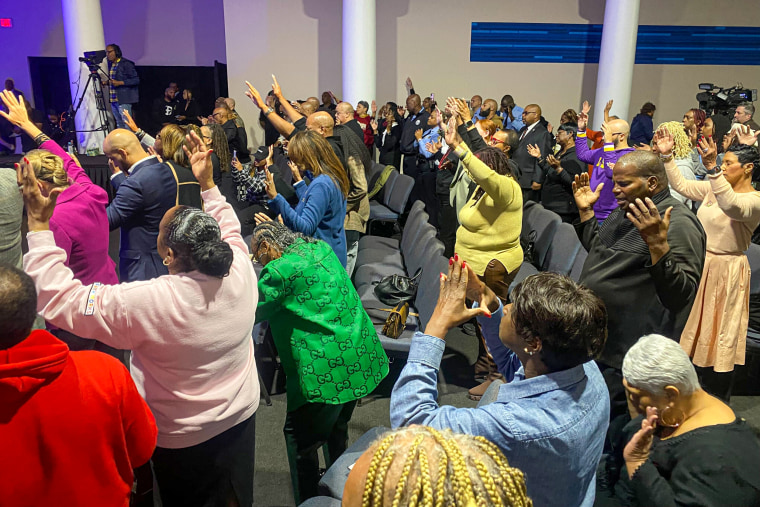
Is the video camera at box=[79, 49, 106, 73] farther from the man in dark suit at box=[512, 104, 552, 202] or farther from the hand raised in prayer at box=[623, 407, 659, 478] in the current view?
the hand raised in prayer at box=[623, 407, 659, 478]

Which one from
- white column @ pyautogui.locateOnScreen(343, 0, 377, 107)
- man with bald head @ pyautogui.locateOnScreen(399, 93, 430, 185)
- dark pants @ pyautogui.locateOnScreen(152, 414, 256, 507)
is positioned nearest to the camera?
dark pants @ pyautogui.locateOnScreen(152, 414, 256, 507)

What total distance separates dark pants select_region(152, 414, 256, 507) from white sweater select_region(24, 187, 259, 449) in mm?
47

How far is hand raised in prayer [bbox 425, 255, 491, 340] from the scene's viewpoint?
1.49 m

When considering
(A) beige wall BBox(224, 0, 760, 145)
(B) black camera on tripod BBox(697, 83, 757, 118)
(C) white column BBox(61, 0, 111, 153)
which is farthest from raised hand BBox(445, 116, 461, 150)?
(A) beige wall BBox(224, 0, 760, 145)

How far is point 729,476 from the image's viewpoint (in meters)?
1.58

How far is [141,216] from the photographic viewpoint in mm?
3137

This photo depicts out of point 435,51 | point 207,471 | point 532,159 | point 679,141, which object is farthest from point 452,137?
point 435,51

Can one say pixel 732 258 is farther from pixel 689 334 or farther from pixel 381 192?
pixel 381 192

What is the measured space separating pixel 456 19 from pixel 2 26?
9.20 meters

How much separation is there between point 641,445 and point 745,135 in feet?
9.54

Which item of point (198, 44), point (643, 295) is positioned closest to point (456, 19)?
point (198, 44)

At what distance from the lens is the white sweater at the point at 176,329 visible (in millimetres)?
1746

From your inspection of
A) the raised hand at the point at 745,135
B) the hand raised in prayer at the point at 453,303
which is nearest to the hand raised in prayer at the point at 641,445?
the hand raised in prayer at the point at 453,303

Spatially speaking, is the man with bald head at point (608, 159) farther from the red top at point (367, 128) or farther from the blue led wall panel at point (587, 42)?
the blue led wall panel at point (587, 42)
